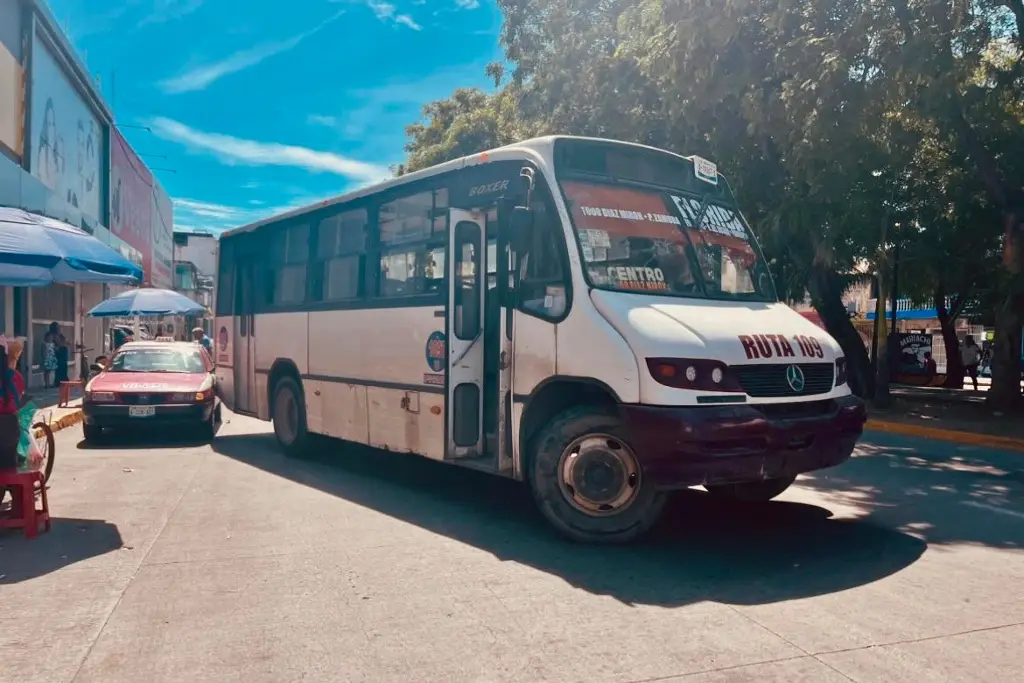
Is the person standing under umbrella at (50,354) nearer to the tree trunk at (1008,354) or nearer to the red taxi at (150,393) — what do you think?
the red taxi at (150,393)

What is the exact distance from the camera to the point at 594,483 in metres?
5.87

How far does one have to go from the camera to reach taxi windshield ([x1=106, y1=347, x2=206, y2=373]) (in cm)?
1268

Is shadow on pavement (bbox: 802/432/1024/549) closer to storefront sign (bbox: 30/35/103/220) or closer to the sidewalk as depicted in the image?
the sidewalk

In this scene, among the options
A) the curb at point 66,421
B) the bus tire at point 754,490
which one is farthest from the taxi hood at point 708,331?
the curb at point 66,421

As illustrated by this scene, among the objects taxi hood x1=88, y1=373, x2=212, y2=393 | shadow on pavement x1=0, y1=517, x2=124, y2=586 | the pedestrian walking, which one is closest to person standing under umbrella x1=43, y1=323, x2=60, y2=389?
taxi hood x1=88, y1=373, x2=212, y2=393

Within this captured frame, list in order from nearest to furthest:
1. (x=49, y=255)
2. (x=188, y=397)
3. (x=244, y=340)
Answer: (x=49, y=255) < (x=188, y=397) < (x=244, y=340)

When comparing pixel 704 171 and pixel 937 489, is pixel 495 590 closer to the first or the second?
pixel 704 171

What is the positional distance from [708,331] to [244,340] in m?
8.07

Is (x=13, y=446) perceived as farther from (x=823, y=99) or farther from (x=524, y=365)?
(x=823, y=99)

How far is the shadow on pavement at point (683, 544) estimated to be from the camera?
505 centimetres

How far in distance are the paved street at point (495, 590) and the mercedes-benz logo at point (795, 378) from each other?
3.71 feet

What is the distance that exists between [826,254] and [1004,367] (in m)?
3.97

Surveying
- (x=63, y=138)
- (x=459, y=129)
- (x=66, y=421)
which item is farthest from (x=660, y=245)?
(x=459, y=129)

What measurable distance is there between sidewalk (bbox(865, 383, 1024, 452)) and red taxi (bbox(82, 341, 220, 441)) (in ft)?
35.0
